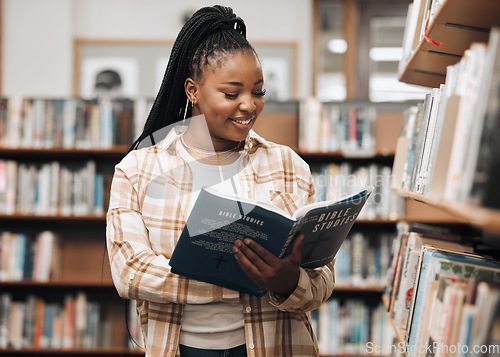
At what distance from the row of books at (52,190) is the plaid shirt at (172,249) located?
1.89 metres

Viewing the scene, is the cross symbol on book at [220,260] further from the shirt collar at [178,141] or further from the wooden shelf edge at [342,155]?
the wooden shelf edge at [342,155]

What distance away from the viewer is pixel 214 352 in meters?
1.14

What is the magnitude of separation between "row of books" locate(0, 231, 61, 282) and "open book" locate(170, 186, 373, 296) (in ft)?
7.16

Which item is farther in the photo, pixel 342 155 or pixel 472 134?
pixel 342 155

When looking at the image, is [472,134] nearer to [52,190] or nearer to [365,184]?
[365,184]

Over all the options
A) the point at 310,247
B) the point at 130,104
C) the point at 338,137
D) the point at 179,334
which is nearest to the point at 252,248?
the point at 310,247

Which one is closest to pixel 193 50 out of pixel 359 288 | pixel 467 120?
pixel 467 120

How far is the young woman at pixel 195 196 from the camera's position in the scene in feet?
3.64

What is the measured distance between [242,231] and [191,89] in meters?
0.39

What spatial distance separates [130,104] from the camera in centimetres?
319

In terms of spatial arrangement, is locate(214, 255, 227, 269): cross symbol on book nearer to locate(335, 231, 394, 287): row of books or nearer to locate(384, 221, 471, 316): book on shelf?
locate(384, 221, 471, 316): book on shelf

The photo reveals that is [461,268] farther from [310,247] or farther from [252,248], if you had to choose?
[252,248]

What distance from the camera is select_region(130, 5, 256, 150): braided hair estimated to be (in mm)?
1210

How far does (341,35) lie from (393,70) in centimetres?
49
